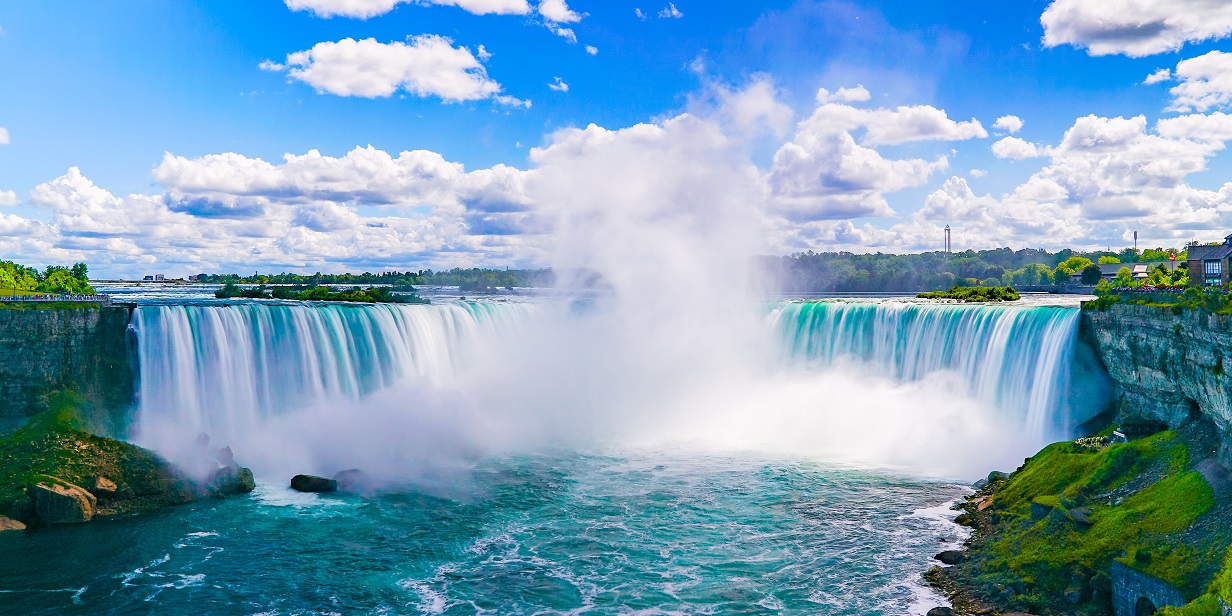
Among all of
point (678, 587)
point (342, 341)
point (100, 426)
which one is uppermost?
point (342, 341)

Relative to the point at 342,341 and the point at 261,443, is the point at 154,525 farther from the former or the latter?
the point at 342,341

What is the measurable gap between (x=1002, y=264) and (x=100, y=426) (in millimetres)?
128277

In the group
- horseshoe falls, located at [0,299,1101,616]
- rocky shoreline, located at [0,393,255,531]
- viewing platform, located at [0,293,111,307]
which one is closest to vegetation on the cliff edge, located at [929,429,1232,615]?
horseshoe falls, located at [0,299,1101,616]

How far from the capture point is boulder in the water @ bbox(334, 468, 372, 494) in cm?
2495

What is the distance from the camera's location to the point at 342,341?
3328 cm

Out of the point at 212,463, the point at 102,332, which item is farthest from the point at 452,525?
the point at 102,332

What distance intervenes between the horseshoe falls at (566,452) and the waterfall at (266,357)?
0.30 feet

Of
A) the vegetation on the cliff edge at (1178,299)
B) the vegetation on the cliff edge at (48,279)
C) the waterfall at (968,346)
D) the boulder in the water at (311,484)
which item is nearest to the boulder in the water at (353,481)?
the boulder in the water at (311,484)

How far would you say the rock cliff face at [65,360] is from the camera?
25375mm

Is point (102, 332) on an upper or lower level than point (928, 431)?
upper

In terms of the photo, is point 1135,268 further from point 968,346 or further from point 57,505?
point 57,505

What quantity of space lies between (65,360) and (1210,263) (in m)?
48.5

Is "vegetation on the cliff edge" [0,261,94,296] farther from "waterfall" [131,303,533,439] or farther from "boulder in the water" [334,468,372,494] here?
"boulder in the water" [334,468,372,494]

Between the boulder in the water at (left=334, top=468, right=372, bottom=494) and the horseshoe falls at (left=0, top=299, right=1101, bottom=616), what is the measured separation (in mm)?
872
